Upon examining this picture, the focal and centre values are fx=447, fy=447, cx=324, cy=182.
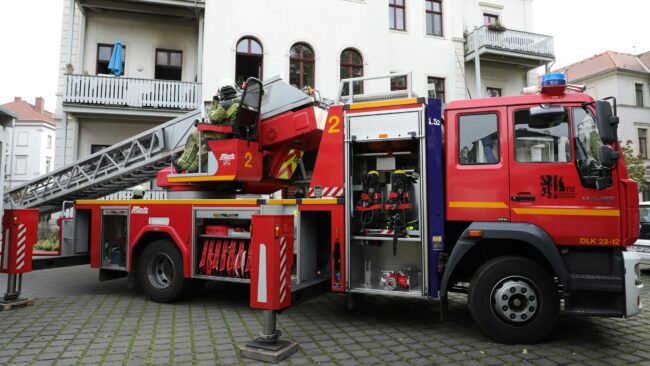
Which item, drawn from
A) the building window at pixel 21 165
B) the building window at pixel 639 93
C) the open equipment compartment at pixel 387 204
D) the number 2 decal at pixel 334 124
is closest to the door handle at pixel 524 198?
the open equipment compartment at pixel 387 204

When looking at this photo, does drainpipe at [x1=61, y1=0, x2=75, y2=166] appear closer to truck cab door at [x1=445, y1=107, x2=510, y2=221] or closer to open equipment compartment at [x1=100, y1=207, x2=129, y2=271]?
open equipment compartment at [x1=100, y1=207, x2=129, y2=271]

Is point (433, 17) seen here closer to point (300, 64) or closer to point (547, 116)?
point (300, 64)

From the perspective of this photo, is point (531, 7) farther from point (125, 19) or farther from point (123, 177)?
point (123, 177)

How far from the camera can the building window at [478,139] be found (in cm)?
504

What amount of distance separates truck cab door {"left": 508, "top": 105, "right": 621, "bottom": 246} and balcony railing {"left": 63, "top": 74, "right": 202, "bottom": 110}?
1274cm

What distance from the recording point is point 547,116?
4.84 m

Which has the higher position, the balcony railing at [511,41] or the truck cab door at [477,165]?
the balcony railing at [511,41]

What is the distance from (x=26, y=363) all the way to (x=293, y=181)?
4.23 meters

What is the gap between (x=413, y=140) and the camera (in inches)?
211

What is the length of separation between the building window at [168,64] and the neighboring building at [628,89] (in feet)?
94.3

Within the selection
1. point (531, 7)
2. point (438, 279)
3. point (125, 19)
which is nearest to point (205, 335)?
point (438, 279)

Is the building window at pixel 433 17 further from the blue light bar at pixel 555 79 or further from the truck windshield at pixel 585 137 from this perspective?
the truck windshield at pixel 585 137

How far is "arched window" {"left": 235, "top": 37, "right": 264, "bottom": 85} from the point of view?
16453 mm

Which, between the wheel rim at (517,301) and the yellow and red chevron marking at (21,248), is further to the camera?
the yellow and red chevron marking at (21,248)
